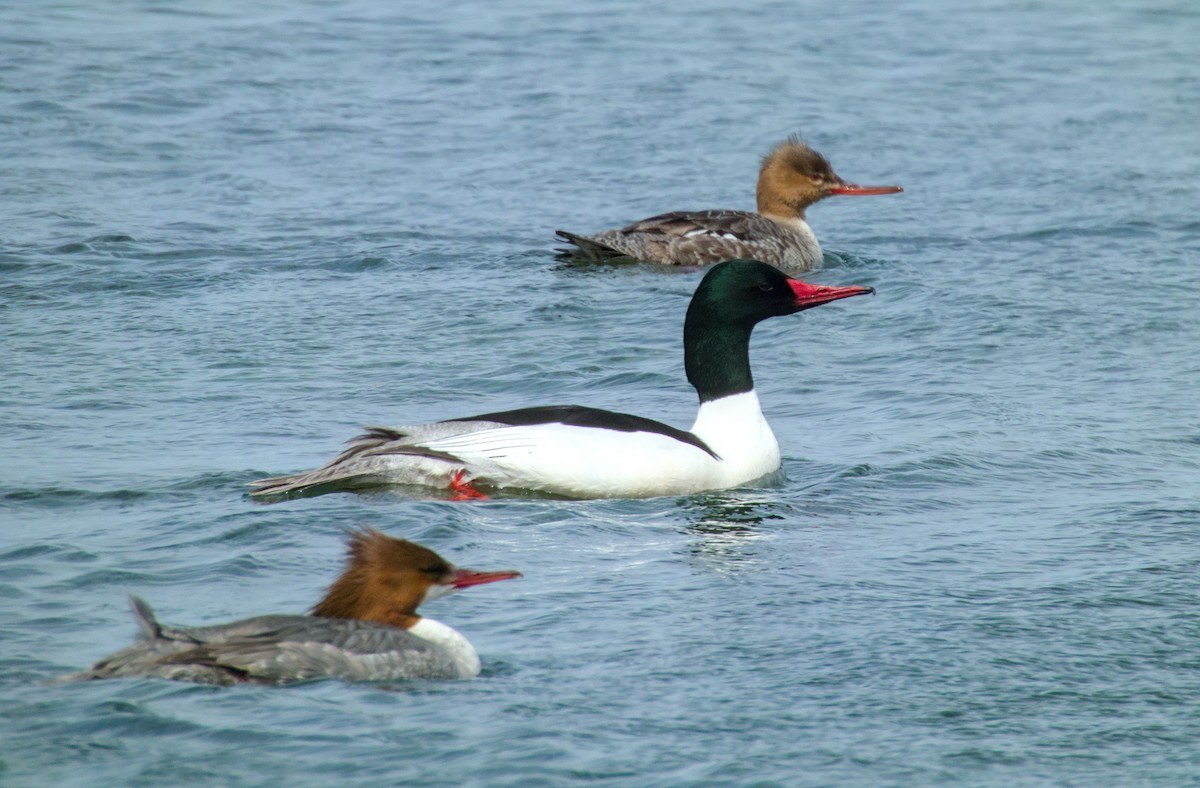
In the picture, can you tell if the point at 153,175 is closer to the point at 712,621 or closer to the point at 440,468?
the point at 440,468

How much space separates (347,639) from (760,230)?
29.9 ft

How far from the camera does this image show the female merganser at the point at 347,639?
616 cm

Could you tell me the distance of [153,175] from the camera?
1648 cm

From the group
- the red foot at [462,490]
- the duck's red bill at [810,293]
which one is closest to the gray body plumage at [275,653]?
the red foot at [462,490]

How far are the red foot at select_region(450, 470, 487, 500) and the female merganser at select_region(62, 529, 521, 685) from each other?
7.41ft

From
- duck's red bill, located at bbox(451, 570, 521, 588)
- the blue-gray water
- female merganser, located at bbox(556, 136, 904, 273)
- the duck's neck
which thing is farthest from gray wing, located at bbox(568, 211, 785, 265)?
duck's red bill, located at bbox(451, 570, 521, 588)

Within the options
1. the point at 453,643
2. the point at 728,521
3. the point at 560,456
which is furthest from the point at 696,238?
the point at 453,643

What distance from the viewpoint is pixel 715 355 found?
9.76 metres

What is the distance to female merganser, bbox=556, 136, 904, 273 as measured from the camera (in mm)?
14234

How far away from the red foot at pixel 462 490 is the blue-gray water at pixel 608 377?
0.89 ft

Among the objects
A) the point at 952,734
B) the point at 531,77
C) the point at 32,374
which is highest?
the point at 531,77

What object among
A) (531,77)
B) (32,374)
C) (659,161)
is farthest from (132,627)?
(531,77)

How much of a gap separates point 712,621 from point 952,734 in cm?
138

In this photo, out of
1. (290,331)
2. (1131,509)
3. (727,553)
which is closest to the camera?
Answer: (727,553)
